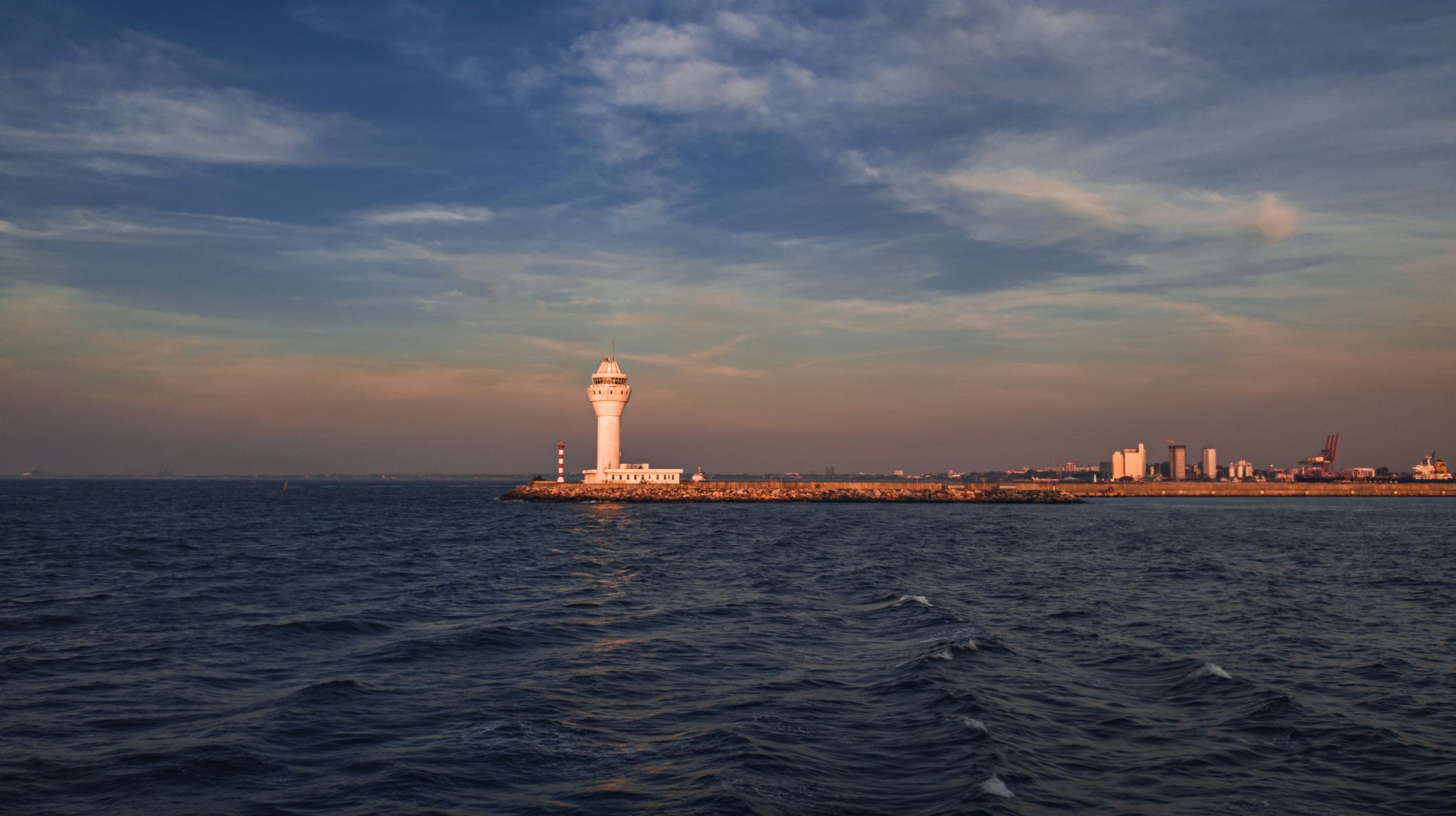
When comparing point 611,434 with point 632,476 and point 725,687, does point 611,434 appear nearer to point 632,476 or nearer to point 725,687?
point 632,476

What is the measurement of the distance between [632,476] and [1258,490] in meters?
101

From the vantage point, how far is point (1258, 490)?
142 meters

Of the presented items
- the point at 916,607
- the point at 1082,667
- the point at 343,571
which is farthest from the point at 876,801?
the point at 343,571

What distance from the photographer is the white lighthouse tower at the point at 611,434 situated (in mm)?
96375

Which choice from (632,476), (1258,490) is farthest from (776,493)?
(1258,490)

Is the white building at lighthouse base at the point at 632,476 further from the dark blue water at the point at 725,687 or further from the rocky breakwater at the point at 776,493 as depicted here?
the dark blue water at the point at 725,687

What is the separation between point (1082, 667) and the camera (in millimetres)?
18344

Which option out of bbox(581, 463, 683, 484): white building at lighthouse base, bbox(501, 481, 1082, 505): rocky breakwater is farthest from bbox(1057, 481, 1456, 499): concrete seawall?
bbox(581, 463, 683, 484): white building at lighthouse base

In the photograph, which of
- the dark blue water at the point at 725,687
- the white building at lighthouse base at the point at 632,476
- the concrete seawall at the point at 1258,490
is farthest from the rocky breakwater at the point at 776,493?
the dark blue water at the point at 725,687

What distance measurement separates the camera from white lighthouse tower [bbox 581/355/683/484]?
96.4 metres

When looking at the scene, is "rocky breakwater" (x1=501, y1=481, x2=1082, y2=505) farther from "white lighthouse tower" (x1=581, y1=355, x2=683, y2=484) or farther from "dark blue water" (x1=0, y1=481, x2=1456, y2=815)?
"dark blue water" (x1=0, y1=481, x2=1456, y2=815)

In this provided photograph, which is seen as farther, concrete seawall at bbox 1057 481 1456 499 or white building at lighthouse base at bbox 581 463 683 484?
concrete seawall at bbox 1057 481 1456 499

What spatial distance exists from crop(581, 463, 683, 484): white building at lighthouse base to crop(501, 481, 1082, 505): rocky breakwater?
2.28ft

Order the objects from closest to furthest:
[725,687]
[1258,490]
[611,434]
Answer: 1. [725,687]
2. [611,434]
3. [1258,490]
